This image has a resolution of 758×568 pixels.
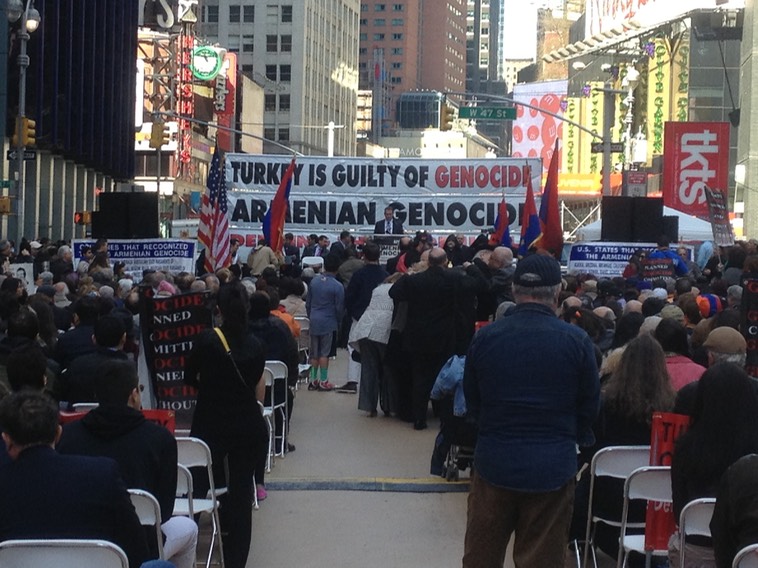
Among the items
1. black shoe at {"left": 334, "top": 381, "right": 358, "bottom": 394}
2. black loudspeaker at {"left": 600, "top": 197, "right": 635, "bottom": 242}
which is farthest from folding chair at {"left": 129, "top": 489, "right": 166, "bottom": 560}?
black loudspeaker at {"left": 600, "top": 197, "right": 635, "bottom": 242}

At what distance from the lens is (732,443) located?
5.90 m

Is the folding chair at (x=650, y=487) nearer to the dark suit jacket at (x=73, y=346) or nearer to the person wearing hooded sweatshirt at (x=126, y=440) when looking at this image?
the person wearing hooded sweatshirt at (x=126, y=440)

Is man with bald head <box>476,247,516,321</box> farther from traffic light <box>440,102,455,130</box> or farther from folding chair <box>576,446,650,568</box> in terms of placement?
traffic light <box>440,102,455,130</box>

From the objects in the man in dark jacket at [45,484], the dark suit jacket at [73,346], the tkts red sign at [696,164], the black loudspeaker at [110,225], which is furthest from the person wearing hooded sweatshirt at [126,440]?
the tkts red sign at [696,164]

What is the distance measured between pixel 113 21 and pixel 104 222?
117ft

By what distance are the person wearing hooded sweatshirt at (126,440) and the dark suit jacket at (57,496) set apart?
3.10ft

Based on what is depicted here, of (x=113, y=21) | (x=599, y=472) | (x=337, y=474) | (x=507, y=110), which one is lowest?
(x=337, y=474)

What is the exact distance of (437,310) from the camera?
13.2 m

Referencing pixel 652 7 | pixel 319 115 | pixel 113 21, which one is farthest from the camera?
pixel 319 115

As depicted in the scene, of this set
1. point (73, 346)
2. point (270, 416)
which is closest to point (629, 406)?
point (73, 346)

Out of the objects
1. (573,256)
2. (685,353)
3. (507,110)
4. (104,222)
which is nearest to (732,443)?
(685,353)

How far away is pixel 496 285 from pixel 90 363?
21.2 feet

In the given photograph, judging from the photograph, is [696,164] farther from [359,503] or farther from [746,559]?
[746,559]

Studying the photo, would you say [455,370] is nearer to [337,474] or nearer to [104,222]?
[337,474]
